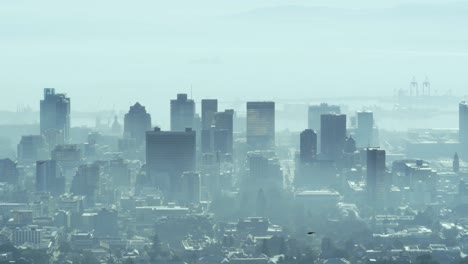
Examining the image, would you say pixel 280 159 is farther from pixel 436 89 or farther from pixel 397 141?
pixel 436 89

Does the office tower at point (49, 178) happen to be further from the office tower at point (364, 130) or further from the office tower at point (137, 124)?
the office tower at point (364, 130)

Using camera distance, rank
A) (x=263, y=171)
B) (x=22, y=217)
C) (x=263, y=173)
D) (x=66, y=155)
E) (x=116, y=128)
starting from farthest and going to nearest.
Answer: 1. (x=116, y=128)
2. (x=66, y=155)
3. (x=263, y=171)
4. (x=263, y=173)
5. (x=22, y=217)

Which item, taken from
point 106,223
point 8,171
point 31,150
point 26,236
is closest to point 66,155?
point 31,150

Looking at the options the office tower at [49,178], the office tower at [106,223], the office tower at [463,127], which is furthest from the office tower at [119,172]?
the office tower at [463,127]

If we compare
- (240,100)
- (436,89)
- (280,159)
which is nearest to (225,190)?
(280,159)

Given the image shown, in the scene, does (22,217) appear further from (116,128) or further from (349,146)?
(116,128)
